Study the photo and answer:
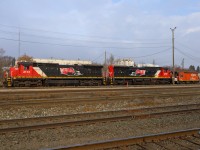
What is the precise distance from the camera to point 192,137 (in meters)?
7.46

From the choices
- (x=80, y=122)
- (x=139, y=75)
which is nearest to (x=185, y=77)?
(x=139, y=75)

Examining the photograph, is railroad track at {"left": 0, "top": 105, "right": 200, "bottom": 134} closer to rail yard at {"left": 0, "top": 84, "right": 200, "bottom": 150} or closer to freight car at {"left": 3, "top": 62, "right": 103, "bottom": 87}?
rail yard at {"left": 0, "top": 84, "right": 200, "bottom": 150}

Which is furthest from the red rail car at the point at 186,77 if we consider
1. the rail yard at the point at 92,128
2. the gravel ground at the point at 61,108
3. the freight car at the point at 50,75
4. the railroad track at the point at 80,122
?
the railroad track at the point at 80,122

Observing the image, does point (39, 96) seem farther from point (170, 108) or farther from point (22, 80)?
point (22, 80)

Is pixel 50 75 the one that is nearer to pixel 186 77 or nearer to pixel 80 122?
pixel 80 122

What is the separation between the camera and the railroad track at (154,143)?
6.12 meters

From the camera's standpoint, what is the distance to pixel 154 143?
22.2ft

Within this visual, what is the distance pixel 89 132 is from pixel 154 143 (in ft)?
7.74

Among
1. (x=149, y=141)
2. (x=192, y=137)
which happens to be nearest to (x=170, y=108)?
(x=192, y=137)

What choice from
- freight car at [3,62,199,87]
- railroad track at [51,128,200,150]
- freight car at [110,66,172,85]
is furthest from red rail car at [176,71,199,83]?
railroad track at [51,128,200,150]

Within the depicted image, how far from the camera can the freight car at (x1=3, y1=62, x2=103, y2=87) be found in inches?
1237

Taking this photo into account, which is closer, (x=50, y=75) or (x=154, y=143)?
(x=154, y=143)

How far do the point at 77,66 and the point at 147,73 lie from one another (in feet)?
46.1

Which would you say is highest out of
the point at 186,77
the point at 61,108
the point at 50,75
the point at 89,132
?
the point at 50,75
